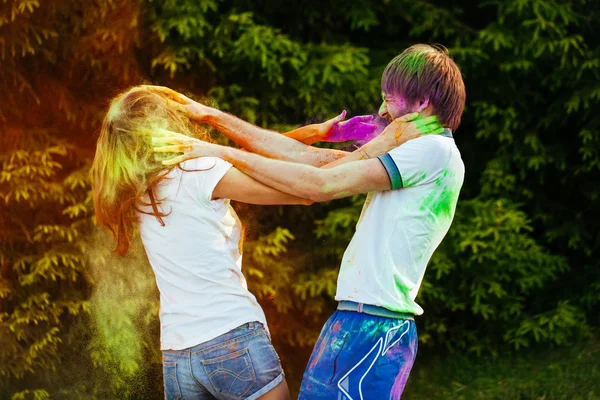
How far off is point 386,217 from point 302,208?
3.76m

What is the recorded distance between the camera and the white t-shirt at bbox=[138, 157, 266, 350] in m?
2.58

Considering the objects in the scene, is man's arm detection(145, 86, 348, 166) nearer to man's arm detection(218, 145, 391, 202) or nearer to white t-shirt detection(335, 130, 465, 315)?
man's arm detection(218, 145, 391, 202)

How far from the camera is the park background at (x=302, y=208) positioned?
579 centimetres

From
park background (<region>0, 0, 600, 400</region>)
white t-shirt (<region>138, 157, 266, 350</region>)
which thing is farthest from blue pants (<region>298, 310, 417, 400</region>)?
park background (<region>0, 0, 600, 400</region>)

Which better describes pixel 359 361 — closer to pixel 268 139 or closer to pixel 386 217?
pixel 386 217

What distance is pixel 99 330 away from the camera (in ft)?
19.3

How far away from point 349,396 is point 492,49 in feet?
15.7

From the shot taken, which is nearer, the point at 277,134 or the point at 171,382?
the point at 171,382

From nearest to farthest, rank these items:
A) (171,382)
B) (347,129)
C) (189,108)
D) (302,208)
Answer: (171,382) < (189,108) < (347,129) < (302,208)

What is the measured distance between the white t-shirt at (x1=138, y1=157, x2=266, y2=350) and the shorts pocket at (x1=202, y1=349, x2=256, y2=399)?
0.09 meters

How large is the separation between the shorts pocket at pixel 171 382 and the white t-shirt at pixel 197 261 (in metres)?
0.06

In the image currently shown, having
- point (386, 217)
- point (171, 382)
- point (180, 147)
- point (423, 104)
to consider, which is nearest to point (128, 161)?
point (180, 147)

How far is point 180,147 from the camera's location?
2686 millimetres

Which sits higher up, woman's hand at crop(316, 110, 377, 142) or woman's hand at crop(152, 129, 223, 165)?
woman's hand at crop(316, 110, 377, 142)
